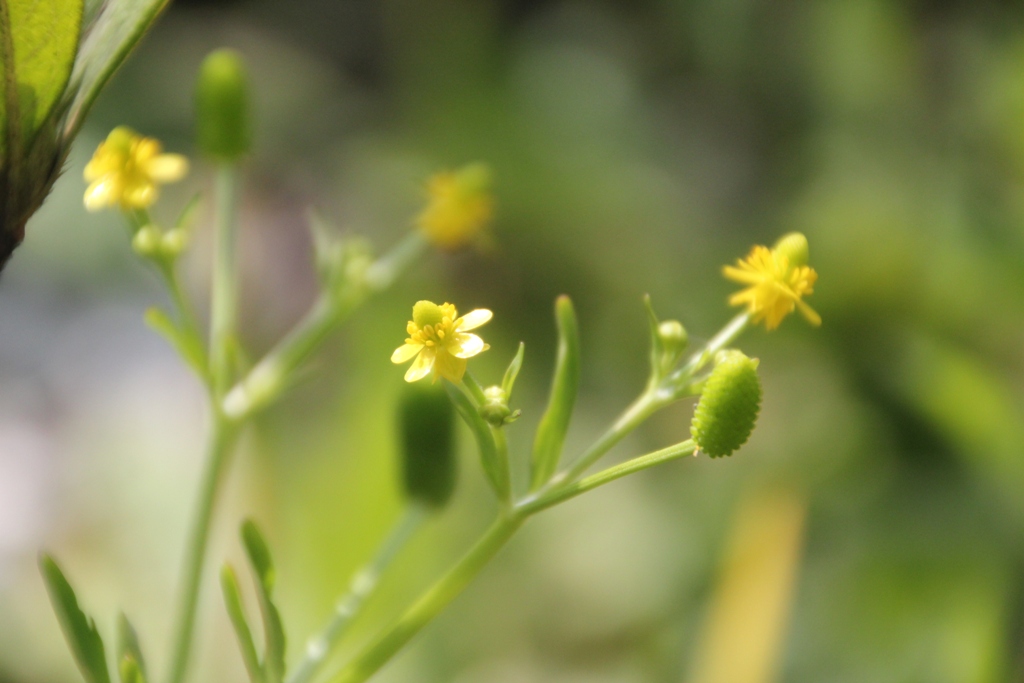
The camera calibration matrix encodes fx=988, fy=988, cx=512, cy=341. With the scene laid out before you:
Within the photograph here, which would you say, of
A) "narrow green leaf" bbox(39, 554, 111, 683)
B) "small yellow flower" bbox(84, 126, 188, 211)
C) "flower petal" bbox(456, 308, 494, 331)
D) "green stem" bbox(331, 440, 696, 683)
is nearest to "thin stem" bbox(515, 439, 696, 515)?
"green stem" bbox(331, 440, 696, 683)

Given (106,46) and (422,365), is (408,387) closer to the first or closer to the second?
(422,365)

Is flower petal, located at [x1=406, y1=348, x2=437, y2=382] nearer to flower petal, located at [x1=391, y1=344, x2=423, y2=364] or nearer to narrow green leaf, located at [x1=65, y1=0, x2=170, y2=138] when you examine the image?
flower petal, located at [x1=391, y1=344, x2=423, y2=364]

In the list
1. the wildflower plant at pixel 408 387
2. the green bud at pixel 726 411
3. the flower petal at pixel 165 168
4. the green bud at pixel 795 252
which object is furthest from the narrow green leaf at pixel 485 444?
the flower petal at pixel 165 168

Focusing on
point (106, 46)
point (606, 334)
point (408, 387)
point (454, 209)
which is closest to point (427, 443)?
point (408, 387)

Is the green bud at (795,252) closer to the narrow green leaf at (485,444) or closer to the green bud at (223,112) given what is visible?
the narrow green leaf at (485,444)

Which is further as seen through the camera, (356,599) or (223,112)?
(223,112)

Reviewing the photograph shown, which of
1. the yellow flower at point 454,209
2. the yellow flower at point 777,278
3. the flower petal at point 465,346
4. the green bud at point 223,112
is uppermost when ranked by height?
the green bud at point 223,112

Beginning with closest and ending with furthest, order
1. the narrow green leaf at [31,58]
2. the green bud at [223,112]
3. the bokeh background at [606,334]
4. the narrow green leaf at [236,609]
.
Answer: the narrow green leaf at [31,58] < the narrow green leaf at [236,609] < the green bud at [223,112] < the bokeh background at [606,334]
